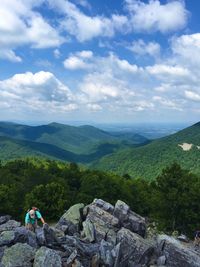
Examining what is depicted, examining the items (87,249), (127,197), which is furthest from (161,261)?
(127,197)

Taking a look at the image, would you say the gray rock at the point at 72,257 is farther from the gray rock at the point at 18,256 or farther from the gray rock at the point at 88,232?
the gray rock at the point at 88,232

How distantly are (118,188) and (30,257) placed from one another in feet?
195

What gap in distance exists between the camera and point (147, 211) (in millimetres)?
89250

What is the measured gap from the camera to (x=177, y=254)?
33.1 m

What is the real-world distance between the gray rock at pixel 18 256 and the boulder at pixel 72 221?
10597 mm

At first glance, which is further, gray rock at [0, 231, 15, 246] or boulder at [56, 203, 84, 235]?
boulder at [56, 203, 84, 235]

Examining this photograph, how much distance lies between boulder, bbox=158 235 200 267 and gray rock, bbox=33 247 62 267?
39.5 feet

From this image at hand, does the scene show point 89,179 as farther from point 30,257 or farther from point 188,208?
point 30,257

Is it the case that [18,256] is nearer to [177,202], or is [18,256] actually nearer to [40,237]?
[40,237]

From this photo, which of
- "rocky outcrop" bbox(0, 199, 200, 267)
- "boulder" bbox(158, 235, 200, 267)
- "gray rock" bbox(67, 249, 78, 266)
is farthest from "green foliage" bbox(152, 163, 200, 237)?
"gray rock" bbox(67, 249, 78, 266)

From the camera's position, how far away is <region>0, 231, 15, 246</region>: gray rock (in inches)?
1193

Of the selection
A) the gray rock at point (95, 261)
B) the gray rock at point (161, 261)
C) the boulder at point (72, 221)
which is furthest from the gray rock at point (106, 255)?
the boulder at point (72, 221)

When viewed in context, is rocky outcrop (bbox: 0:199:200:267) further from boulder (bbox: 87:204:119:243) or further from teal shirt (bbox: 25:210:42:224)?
teal shirt (bbox: 25:210:42:224)

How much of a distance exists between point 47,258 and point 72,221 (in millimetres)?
13922
